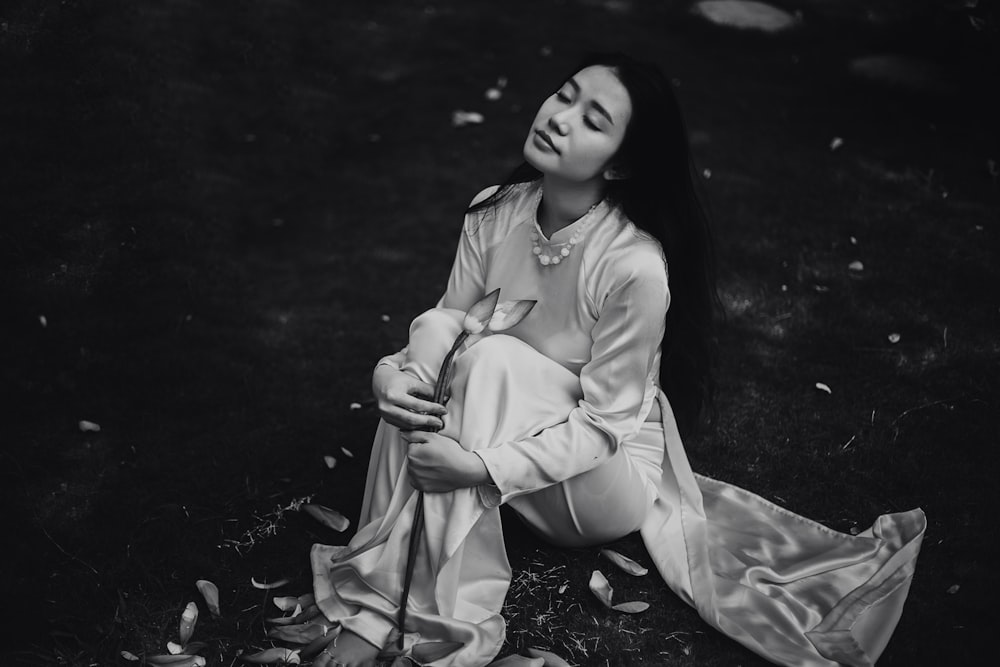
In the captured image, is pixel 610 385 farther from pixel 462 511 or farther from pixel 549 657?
pixel 549 657

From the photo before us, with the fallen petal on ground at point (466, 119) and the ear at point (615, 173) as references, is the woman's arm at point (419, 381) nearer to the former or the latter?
the ear at point (615, 173)

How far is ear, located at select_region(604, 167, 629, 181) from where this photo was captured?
87.8 inches

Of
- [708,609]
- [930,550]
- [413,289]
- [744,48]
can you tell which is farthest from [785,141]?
[708,609]

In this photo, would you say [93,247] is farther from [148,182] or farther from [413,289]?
[413,289]

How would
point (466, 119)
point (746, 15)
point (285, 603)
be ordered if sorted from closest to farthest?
point (285, 603) < point (466, 119) < point (746, 15)

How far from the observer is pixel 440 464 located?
2.05 metres

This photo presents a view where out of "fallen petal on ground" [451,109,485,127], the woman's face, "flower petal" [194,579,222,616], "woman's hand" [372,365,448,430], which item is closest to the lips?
the woman's face

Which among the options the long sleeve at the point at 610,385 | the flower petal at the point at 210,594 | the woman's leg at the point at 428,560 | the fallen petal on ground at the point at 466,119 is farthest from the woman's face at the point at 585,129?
the fallen petal on ground at the point at 466,119

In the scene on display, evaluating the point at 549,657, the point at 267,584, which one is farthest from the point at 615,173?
the point at 267,584

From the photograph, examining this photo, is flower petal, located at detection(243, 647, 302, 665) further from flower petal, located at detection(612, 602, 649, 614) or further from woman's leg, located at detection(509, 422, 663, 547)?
flower petal, located at detection(612, 602, 649, 614)

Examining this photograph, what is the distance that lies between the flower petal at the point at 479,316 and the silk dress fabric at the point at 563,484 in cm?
8

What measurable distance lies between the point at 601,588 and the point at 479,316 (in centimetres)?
81

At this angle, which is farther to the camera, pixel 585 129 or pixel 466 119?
pixel 466 119

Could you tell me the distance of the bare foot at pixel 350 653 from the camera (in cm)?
216
